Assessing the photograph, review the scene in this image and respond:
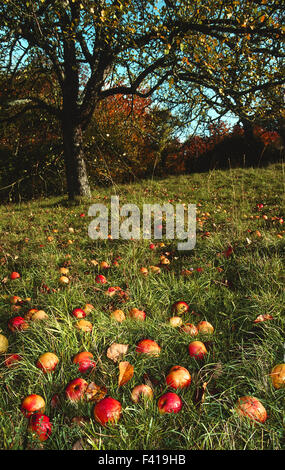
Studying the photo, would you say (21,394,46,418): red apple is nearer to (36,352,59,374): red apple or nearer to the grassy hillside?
the grassy hillside

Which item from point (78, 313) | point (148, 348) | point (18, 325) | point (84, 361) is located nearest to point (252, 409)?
point (148, 348)

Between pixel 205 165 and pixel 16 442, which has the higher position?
pixel 205 165

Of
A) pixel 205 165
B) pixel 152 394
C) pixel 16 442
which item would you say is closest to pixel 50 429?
pixel 16 442

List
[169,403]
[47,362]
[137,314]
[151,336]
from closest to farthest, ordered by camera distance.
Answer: [169,403]
[47,362]
[151,336]
[137,314]

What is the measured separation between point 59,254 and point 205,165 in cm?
1388

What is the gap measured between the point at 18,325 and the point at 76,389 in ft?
2.42

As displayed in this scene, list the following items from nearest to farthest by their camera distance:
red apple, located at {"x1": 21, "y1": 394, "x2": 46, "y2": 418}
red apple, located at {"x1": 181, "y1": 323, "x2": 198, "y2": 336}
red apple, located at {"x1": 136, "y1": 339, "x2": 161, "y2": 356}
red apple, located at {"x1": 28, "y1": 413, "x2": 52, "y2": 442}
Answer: red apple, located at {"x1": 28, "y1": 413, "x2": 52, "y2": 442}
red apple, located at {"x1": 21, "y1": 394, "x2": 46, "y2": 418}
red apple, located at {"x1": 136, "y1": 339, "x2": 161, "y2": 356}
red apple, located at {"x1": 181, "y1": 323, "x2": 198, "y2": 336}

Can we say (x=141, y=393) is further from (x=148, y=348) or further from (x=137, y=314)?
Answer: (x=137, y=314)

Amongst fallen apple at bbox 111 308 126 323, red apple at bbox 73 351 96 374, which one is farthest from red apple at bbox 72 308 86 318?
red apple at bbox 73 351 96 374

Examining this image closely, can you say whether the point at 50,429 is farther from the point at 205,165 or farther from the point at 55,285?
the point at 205,165

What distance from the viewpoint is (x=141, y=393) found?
55.5 inches

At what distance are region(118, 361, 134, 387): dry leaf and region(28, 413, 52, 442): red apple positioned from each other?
38cm

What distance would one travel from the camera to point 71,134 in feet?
22.7

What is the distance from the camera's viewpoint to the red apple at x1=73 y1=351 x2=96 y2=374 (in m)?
1.58
